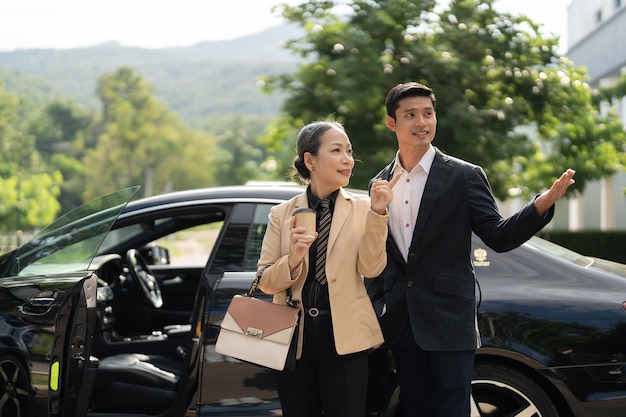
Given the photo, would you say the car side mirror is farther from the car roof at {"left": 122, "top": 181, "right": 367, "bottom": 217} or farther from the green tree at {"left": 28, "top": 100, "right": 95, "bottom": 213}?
the green tree at {"left": 28, "top": 100, "right": 95, "bottom": 213}

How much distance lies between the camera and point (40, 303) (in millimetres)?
3219

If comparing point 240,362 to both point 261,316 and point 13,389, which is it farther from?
point 13,389

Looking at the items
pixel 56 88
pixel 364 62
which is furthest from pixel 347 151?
pixel 56 88

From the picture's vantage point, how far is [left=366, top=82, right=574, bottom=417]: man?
2.79m

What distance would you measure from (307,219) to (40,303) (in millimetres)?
1381

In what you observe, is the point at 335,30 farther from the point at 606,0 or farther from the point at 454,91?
the point at 606,0

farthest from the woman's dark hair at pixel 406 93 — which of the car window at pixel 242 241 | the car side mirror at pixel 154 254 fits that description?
the car side mirror at pixel 154 254

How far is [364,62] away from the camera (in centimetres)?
1115

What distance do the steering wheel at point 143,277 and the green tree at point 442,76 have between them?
6413mm

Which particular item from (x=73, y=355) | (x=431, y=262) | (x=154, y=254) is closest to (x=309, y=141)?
(x=431, y=262)

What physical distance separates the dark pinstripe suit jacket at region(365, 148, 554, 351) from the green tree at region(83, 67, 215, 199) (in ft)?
243

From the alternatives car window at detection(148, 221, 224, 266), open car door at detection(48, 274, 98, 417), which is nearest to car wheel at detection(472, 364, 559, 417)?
car window at detection(148, 221, 224, 266)

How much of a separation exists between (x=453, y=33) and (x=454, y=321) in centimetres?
978

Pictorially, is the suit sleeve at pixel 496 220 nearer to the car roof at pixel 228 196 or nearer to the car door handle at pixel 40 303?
the car roof at pixel 228 196
